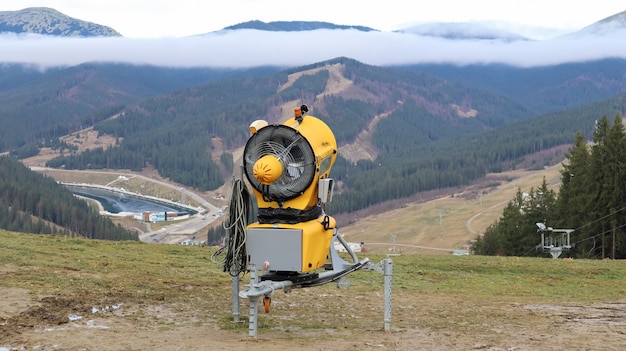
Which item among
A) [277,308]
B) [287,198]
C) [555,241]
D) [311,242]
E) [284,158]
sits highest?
[284,158]

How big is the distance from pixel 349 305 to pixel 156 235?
151190 millimetres

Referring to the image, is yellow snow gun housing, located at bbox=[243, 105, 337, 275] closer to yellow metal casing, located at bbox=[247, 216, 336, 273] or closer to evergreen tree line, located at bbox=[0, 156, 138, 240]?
yellow metal casing, located at bbox=[247, 216, 336, 273]

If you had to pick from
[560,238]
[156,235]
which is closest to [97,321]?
[560,238]

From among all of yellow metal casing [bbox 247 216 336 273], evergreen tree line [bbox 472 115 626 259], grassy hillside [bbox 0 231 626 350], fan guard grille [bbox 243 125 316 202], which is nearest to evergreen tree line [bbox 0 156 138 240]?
evergreen tree line [bbox 472 115 626 259]

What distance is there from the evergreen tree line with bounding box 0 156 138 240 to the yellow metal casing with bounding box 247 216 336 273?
10620 centimetres

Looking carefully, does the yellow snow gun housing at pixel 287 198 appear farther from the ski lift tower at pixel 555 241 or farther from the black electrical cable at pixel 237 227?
the ski lift tower at pixel 555 241

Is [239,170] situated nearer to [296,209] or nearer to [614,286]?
[296,209]

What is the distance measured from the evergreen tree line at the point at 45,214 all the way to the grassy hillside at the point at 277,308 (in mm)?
99981

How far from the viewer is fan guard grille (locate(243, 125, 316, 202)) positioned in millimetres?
13859

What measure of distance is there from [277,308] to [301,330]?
215 centimetres

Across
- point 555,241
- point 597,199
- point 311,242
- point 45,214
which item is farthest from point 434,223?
point 311,242

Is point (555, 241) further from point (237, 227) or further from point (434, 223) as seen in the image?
point (434, 223)

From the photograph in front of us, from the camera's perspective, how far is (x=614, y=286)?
22.0 meters

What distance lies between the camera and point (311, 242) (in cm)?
1378
